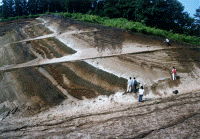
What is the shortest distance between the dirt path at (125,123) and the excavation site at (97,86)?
0.14ft

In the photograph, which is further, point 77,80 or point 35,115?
point 77,80

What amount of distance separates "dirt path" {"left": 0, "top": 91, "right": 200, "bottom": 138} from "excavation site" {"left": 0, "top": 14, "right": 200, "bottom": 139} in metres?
0.04

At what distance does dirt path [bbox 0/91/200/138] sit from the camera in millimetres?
7363

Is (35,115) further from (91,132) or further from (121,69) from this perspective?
(121,69)

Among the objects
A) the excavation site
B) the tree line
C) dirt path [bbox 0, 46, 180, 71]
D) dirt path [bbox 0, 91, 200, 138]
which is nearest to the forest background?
the tree line

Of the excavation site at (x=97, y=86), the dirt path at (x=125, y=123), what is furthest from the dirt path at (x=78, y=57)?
the dirt path at (x=125, y=123)

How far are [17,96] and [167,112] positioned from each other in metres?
11.2

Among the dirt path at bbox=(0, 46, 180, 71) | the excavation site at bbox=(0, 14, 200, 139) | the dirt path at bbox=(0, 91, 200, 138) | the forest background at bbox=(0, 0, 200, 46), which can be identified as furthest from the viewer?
the forest background at bbox=(0, 0, 200, 46)

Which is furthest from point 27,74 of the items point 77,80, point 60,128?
point 60,128

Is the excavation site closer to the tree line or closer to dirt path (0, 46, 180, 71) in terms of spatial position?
dirt path (0, 46, 180, 71)

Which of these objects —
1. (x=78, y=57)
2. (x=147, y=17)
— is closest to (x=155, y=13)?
(x=147, y=17)

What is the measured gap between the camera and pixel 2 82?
13.6m

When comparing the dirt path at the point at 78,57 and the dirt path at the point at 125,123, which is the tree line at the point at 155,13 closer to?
the dirt path at the point at 78,57

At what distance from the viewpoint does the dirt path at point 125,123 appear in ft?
24.2
